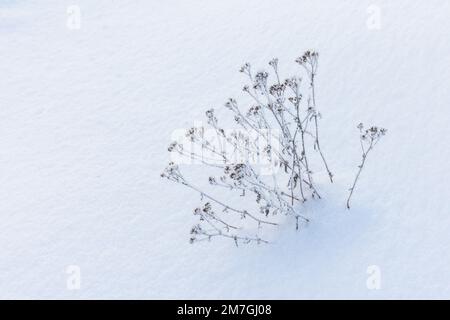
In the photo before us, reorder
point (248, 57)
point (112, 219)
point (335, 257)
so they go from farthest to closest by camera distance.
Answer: point (248, 57) < point (112, 219) < point (335, 257)

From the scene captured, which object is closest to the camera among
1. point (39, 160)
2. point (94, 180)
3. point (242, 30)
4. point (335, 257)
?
point (335, 257)

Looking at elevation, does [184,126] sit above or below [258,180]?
above

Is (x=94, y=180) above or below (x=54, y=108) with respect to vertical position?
below

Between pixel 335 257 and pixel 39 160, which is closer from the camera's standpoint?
pixel 335 257

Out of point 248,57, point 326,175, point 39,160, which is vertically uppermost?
point 248,57

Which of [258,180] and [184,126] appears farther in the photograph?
[184,126]

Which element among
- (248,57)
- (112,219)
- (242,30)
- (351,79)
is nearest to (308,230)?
(112,219)

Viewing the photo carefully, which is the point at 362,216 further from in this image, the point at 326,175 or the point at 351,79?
the point at 351,79
